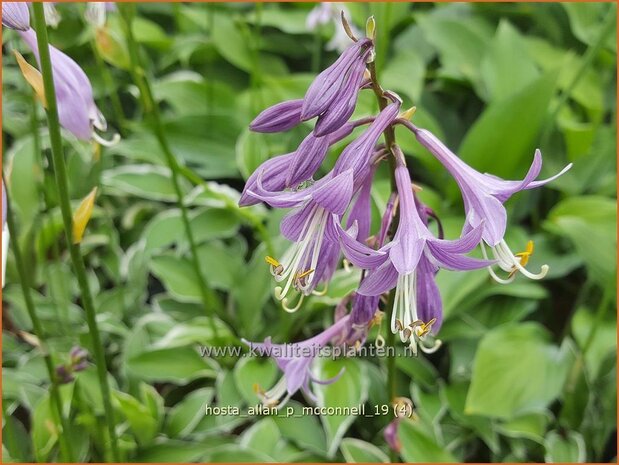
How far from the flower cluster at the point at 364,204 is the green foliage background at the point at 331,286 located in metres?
0.60

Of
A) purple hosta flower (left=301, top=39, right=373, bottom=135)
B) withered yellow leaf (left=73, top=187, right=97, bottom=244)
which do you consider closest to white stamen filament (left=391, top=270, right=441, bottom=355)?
purple hosta flower (left=301, top=39, right=373, bottom=135)

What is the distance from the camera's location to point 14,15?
84 centimetres

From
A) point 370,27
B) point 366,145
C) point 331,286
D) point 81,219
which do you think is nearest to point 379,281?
point 366,145

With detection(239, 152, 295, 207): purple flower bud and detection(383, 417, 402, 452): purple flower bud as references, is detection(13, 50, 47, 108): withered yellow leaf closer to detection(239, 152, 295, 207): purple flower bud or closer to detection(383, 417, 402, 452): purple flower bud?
detection(239, 152, 295, 207): purple flower bud

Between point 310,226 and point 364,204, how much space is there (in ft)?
0.38

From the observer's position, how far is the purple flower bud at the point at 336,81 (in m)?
0.73

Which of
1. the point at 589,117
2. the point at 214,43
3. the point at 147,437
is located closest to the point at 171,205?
the point at 214,43

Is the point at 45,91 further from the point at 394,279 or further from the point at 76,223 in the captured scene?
the point at 394,279

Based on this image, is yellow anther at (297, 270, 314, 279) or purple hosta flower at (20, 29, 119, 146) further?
purple hosta flower at (20, 29, 119, 146)

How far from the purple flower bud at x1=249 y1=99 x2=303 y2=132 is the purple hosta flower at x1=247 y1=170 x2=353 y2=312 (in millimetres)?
76

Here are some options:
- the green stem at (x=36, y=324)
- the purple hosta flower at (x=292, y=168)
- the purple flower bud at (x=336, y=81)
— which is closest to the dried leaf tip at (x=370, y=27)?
the purple flower bud at (x=336, y=81)

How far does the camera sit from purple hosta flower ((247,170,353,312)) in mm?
725

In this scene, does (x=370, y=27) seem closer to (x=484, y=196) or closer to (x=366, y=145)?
(x=366, y=145)

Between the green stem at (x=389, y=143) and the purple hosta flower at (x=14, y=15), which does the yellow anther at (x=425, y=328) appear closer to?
the green stem at (x=389, y=143)
